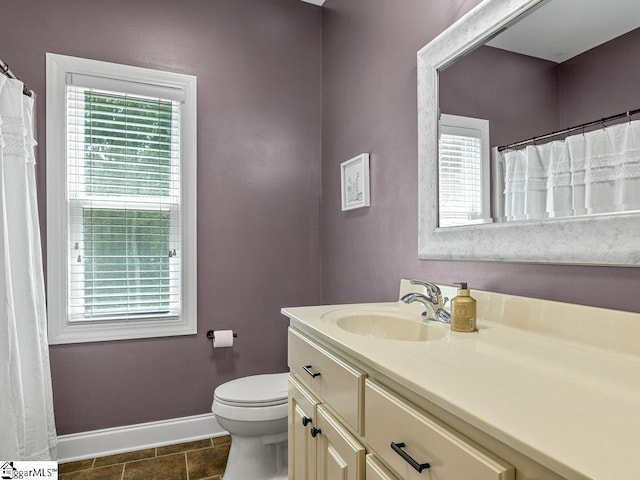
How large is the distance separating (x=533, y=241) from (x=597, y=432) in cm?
69

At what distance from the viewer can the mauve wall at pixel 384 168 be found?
3.67 ft

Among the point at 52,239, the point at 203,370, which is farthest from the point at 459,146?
the point at 52,239

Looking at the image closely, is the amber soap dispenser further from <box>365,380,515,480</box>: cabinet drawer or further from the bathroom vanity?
<box>365,380,515,480</box>: cabinet drawer

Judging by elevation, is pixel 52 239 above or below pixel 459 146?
below

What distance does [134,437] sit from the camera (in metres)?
2.15

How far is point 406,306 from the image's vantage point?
157 cm

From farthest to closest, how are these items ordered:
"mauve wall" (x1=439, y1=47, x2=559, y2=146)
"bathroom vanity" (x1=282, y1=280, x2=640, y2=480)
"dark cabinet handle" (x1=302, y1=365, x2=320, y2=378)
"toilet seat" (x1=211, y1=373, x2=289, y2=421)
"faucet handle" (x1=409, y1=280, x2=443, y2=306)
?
"toilet seat" (x1=211, y1=373, x2=289, y2=421) → "faucet handle" (x1=409, y1=280, x2=443, y2=306) → "dark cabinet handle" (x1=302, y1=365, x2=320, y2=378) → "mauve wall" (x1=439, y1=47, x2=559, y2=146) → "bathroom vanity" (x1=282, y1=280, x2=640, y2=480)

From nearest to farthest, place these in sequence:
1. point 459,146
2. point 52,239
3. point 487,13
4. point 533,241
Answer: point 533,241, point 487,13, point 459,146, point 52,239

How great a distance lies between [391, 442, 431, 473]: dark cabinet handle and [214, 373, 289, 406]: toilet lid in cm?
111

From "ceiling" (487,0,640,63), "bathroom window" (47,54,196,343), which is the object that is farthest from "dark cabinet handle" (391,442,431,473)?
"bathroom window" (47,54,196,343)

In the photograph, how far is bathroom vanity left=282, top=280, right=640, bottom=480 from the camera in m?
0.51

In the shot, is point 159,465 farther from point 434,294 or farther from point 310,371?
point 434,294

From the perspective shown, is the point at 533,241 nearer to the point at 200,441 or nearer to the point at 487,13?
the point at 487,13

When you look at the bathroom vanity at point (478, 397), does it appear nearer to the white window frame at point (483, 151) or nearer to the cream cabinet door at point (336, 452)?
the cream cabinet door at point (336, 452)
